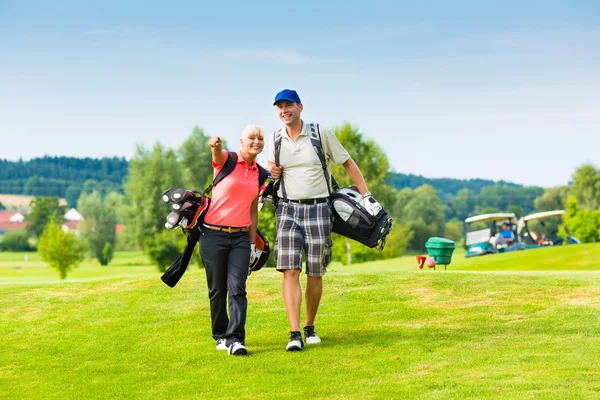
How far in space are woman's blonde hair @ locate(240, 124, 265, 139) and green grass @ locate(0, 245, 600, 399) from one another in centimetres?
215

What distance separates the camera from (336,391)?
679 cm

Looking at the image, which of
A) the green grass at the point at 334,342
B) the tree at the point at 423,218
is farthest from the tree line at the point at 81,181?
the green grass at the point at 334,342

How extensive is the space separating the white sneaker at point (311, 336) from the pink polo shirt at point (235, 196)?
1337 mm

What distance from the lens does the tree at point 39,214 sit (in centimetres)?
13838

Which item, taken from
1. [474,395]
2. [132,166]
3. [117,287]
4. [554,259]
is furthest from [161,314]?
[132,166]

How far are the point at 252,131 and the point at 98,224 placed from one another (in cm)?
9923

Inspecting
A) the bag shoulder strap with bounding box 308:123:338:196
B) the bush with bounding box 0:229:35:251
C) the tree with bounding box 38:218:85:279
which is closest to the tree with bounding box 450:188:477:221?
the bush with bounding box 0:229:35:251

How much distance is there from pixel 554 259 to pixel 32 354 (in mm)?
20668

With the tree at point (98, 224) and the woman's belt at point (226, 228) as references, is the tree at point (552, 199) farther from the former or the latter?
the woman's belt at point (226, 228)

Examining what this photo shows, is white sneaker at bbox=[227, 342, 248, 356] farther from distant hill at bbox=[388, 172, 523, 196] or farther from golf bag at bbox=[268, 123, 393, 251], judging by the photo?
distant hill at bbox=[388, 172, 523, 196]

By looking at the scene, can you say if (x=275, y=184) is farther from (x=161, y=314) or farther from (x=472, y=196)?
(x=472, y=196)

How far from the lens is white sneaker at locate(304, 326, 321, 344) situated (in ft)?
28.4

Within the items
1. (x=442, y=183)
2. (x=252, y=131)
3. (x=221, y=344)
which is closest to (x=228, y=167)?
(x=252, y=131)

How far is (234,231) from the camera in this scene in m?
8.30
